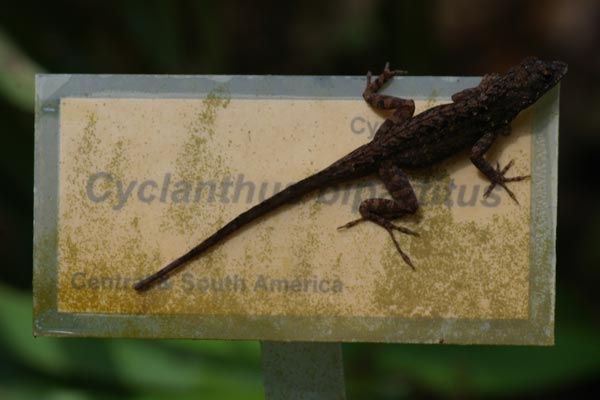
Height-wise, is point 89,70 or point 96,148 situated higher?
point 89,70

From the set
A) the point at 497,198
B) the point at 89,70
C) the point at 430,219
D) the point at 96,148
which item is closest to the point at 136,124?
the point at 96,148

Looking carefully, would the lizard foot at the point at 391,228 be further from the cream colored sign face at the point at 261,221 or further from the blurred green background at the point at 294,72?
the blurred green background at the point at 294,72

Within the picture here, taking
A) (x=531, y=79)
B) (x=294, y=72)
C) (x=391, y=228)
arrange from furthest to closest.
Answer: (x=294, y=72), (x=531, y=79), (x=391, y=228)

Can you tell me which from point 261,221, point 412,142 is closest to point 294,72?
point 412,142

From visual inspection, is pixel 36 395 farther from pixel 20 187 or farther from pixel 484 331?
pixel 484 331

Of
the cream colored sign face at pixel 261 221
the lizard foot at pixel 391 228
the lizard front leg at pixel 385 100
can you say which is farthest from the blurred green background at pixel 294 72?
the lizard front leg at pixel 385 100

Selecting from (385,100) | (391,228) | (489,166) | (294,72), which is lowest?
(391,228)

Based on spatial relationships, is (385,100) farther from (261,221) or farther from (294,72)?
(294,72)
